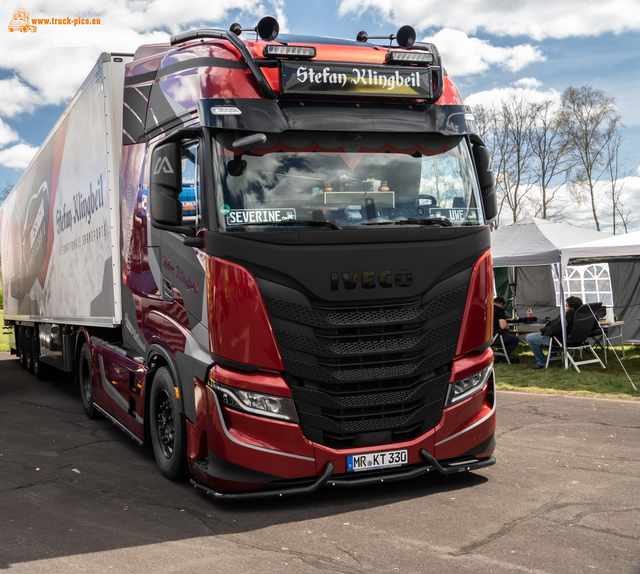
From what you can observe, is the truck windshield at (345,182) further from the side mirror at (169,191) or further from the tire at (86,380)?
the tire at (86,380)

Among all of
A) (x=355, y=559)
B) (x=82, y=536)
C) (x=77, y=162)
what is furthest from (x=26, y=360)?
(x=355, y=559)

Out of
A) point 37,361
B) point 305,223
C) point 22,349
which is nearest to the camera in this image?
point 305,223

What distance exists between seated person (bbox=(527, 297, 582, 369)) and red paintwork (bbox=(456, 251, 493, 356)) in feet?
25.9

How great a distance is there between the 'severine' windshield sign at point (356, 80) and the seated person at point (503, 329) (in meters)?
8.84

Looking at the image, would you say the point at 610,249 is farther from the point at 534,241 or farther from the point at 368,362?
the point at 368,362

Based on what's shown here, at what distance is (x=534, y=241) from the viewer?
47.4 feet

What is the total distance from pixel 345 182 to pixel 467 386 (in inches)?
73.7

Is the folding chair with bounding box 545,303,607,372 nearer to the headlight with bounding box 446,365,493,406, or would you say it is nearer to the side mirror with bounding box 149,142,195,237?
the headlight with bounding box 446,365,493,406

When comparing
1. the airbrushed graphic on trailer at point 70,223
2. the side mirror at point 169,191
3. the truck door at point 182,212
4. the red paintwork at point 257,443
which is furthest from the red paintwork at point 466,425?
the airbrushed graphic on trailer at point 70,223

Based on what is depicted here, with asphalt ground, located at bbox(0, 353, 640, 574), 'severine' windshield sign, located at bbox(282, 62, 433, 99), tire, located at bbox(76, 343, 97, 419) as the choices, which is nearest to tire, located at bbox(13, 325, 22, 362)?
tire, located at bbox(76, 343, 97, 419)

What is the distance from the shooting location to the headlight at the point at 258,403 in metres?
4.79

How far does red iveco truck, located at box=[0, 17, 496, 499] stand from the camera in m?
4.79

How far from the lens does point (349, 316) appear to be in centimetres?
489

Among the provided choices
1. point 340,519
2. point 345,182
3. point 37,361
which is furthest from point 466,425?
point 37,361
